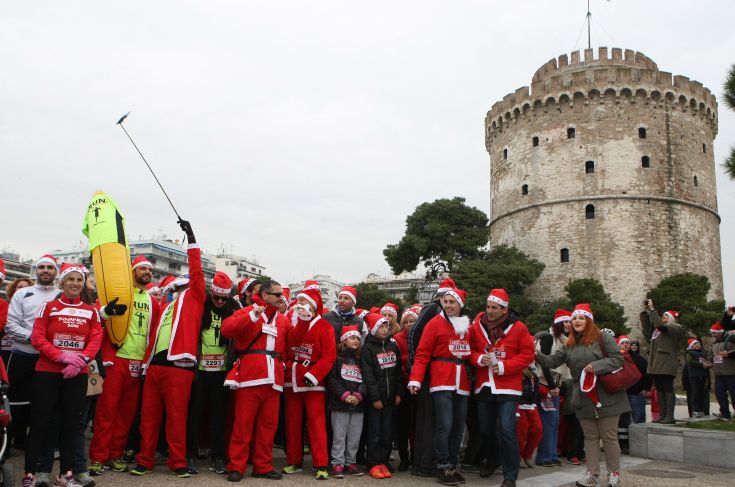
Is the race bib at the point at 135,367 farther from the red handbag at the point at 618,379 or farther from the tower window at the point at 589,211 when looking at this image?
the tower window at the point at 589,211

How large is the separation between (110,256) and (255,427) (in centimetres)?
246

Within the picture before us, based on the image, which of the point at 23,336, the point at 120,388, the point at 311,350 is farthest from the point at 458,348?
the point at 23,336

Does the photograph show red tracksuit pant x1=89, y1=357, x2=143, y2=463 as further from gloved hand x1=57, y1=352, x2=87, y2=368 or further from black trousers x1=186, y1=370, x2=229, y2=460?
gloved hand x1=57, y1=352, x2=87, y2=368

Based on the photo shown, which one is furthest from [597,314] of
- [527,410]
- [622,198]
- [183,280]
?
[183,280]

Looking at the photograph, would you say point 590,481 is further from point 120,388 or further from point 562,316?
point 120,388

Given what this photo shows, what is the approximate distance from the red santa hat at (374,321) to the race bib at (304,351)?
76 centimetres

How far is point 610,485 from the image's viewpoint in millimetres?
6414

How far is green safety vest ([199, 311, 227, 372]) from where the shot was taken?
6.67 metres

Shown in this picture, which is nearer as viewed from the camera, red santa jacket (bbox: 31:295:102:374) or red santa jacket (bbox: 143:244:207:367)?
red santa jacket (bbox: 31:295:102:374)

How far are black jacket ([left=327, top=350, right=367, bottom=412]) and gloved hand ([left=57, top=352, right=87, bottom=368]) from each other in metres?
2.52

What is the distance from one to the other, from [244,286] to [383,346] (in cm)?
214

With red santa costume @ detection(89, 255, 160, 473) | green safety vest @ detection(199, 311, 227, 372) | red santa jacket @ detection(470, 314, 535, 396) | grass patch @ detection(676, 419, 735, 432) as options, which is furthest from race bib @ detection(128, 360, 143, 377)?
grass patch @ detection(676, 419, 735, 432)

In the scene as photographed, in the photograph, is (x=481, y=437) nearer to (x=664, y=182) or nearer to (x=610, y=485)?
(x=610, y=485)

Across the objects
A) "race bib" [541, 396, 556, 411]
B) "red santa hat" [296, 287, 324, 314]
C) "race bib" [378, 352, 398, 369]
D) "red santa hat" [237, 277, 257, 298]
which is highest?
"red santa hat" [237, 277, 257, 298]
